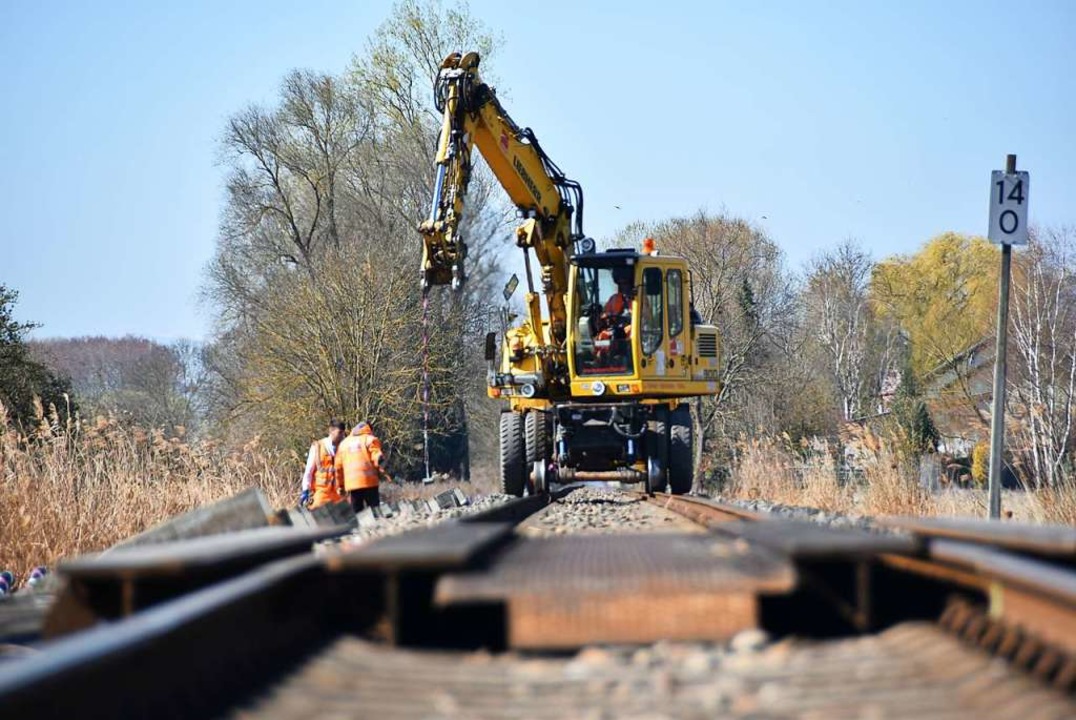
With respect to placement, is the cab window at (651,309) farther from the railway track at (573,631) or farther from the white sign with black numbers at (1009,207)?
the railway track at (573,631)

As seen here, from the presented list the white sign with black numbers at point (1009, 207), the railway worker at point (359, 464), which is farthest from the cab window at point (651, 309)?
the white sign with black numbers at point (1009, 207)

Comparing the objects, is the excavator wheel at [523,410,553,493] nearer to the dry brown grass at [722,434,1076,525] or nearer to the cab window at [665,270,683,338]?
the cab window at [665,270,683,338]

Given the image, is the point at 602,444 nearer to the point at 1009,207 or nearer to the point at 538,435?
the point at 538,435

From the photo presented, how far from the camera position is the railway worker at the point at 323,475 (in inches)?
630

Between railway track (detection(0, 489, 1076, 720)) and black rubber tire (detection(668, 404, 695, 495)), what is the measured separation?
11.3 meters

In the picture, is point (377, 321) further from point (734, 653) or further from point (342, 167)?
point (734, 653)

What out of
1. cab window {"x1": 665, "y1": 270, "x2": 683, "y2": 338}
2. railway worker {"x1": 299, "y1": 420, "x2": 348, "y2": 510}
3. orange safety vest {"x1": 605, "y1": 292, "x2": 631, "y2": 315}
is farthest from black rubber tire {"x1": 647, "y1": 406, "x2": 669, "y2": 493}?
railway worker {"x1": 299, "y1": 420, "x2": 348, "y2": 510}

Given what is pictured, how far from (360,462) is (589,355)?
134 inches

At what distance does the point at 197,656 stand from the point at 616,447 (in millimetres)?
13073

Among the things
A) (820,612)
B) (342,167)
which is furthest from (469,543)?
(342,167)

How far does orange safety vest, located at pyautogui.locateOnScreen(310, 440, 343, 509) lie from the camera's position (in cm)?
1599

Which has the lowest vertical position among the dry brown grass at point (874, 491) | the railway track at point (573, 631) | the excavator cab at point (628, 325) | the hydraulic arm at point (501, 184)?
the dry brown grass at point (874, 491)

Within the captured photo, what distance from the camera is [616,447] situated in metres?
16.2

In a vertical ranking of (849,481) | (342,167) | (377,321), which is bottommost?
(849,481)
